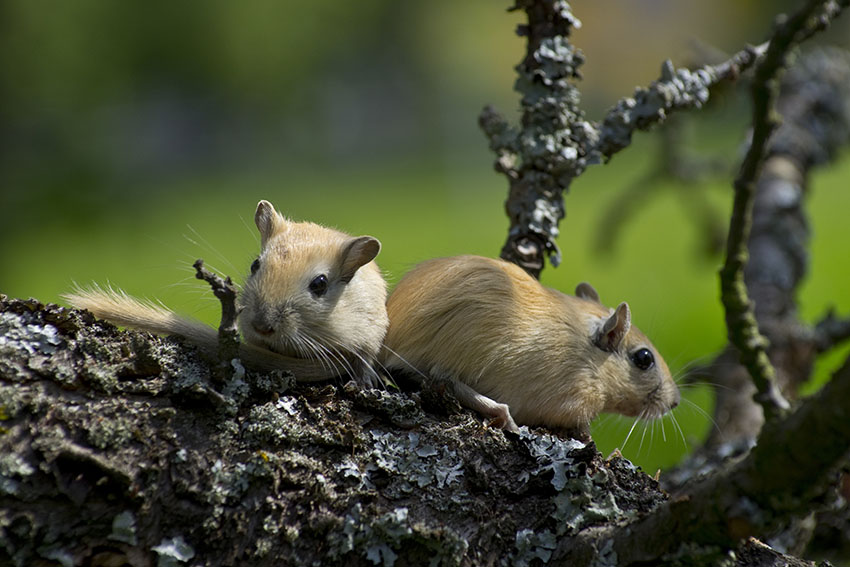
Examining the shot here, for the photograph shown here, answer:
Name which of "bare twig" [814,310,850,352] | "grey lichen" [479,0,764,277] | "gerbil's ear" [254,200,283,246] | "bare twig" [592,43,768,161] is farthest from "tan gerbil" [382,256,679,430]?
"bare twig" [814,310,850,352]

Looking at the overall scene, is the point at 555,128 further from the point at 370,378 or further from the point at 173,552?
the point at 173,552

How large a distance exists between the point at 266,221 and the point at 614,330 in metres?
1.30

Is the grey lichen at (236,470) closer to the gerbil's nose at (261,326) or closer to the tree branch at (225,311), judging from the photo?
the tree branch at (225,311)

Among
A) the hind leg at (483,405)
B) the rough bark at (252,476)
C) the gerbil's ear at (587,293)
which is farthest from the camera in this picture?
the gerbil's ear at (587,293)

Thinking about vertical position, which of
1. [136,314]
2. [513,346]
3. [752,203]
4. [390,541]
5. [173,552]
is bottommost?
[173,552]

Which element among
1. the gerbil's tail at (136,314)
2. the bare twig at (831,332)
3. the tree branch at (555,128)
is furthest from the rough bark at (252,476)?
the bare twig at (831,332)

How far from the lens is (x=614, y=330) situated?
3.06 meters

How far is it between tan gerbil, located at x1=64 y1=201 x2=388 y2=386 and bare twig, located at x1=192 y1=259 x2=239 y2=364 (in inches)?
9.0

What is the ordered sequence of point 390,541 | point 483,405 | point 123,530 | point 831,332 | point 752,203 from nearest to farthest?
point 752,203 → point 123,530 → point 390,541 → point 483,405 → point 831,332

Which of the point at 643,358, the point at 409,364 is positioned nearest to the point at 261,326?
the point at 409,364

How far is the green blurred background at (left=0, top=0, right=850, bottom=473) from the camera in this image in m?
6.06

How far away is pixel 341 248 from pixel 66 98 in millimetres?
8408

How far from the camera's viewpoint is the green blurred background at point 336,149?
6.06 m

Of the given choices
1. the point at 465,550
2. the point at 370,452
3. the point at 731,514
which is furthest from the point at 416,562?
the point at 731,514
